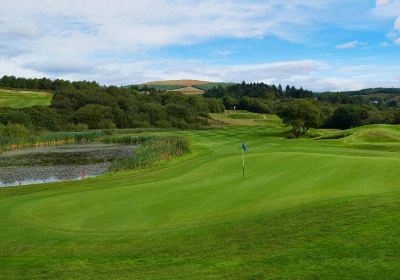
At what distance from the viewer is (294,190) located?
16125 millimetres

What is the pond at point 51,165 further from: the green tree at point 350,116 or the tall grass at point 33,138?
the green tree at point 350,116

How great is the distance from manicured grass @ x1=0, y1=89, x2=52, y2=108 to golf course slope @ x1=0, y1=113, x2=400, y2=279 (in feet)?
325

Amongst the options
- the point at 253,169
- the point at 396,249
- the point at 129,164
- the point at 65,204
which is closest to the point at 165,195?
the point at 65,204

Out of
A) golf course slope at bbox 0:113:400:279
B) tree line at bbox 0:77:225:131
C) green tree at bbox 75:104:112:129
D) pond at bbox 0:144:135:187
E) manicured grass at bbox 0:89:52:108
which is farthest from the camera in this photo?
manicured grass at bbox 0:89:52:108

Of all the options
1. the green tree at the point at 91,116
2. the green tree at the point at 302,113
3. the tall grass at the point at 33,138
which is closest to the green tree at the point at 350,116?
the green tree at the point at 302,113

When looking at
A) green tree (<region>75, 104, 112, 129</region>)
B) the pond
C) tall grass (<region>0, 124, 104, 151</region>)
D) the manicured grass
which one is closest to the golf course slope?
the pond

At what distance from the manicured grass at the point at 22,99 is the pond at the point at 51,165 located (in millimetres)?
58695

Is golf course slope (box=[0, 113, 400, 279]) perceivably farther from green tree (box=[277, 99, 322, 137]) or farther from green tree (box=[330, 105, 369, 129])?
green tree (box=[330, 105, 369, 129])

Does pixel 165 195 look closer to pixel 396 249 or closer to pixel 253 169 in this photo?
pixel 253 169

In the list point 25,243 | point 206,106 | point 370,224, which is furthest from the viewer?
point 206,106

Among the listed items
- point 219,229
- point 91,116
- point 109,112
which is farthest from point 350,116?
point 219,229

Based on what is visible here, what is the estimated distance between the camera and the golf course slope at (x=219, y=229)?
854 cm

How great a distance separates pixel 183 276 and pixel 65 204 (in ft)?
31.0

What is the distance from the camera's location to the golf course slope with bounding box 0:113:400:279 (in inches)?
336
